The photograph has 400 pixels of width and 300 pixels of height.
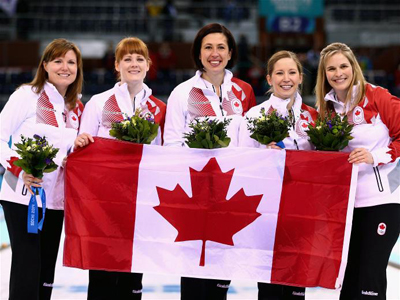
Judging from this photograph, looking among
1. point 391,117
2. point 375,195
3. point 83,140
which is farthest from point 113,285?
point 391,117

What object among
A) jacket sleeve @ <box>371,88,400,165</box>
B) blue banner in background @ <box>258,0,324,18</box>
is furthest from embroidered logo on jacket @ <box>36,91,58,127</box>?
blue banner in background @ <box>258,0,324,18</box>

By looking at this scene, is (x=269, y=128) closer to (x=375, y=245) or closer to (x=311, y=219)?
(x=311, y=219)

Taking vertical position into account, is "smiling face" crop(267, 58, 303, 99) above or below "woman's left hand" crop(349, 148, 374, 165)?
above

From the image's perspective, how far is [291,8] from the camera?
14500 millimetres

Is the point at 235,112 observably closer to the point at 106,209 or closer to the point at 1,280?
the point at 106,209

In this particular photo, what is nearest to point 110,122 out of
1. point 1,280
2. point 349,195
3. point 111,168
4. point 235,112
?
point 111,168

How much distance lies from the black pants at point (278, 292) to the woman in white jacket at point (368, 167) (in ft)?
0.99

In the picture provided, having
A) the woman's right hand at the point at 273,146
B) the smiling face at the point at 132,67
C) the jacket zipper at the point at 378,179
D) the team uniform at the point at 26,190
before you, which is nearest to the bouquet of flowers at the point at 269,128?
the woman's right hand at the point at 273,146

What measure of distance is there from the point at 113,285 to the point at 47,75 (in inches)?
57.6

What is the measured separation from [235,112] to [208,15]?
1463cm

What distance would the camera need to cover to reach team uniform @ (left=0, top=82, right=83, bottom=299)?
353 cm

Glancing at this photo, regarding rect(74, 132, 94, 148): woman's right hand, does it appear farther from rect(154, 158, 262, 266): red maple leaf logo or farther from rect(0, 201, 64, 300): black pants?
rect(154, 158, 262, 266): red maple leaf logo

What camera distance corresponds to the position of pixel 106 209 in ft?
12.1

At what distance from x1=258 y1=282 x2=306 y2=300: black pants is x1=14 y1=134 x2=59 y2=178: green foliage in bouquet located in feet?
5.00
